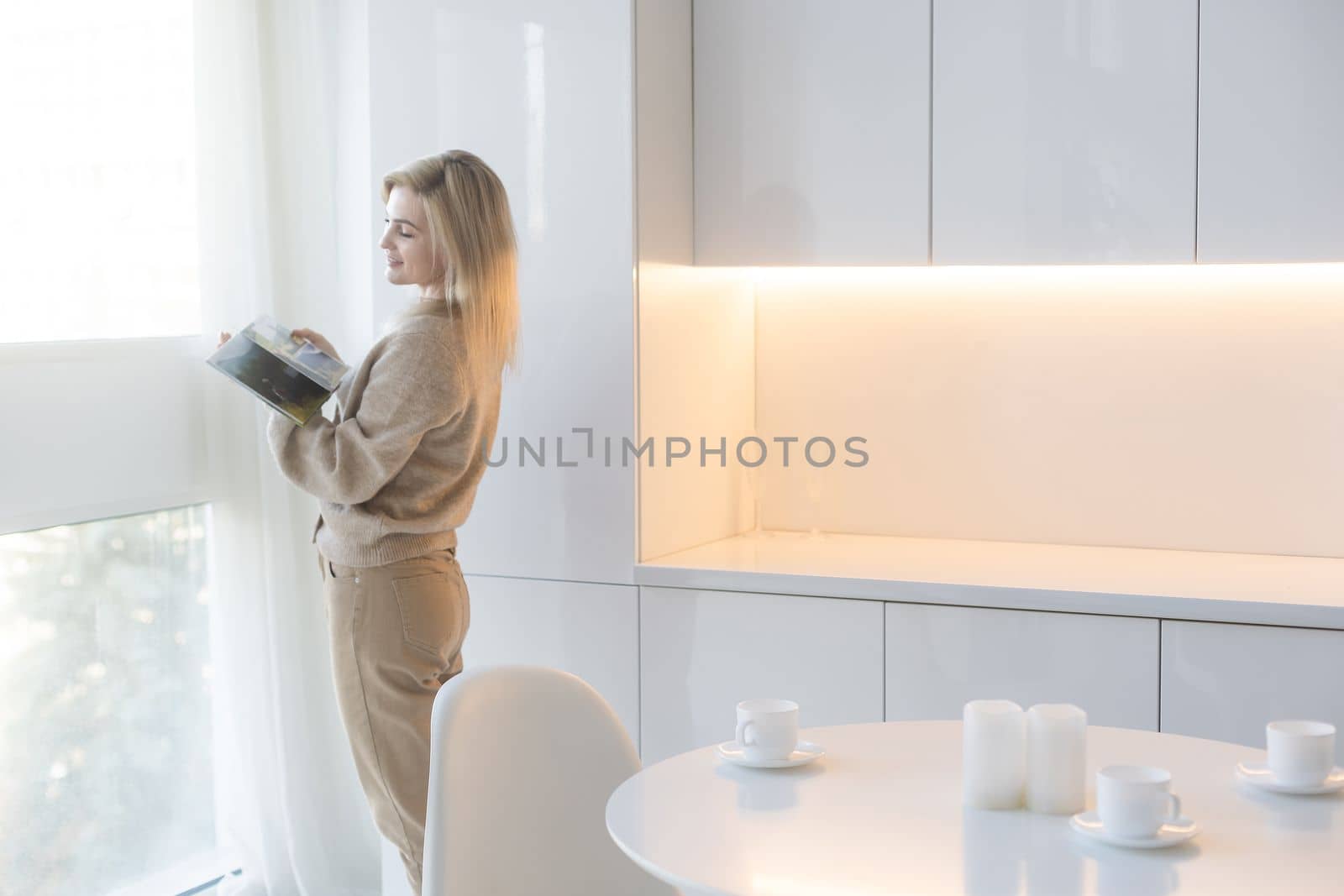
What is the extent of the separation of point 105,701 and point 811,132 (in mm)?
1931

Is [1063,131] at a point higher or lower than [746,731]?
higher

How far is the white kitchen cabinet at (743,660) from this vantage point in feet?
8.52

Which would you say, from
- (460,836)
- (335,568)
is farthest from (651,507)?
(460,836)

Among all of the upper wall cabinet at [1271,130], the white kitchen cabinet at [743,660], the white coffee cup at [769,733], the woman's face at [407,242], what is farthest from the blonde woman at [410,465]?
the upper wall cabinet at [1271,130]

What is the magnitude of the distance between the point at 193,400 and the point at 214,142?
22.9 inches

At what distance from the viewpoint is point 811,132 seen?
9.22 feet

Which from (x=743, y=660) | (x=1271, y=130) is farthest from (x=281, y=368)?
(x=1271, y=130)

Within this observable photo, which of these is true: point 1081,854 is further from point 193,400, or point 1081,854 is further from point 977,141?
point 193,400

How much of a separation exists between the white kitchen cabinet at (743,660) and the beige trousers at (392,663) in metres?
0.48

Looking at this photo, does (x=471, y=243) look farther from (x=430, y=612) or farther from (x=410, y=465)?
(x=430, y=612)

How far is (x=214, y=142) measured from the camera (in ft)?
9.91

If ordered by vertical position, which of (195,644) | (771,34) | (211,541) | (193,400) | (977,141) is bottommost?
(195,644)

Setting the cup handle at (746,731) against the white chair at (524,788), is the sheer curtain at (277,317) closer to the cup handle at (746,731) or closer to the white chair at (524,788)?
the white chair at (524,788)

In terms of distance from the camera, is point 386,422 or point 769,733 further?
point 386,422
